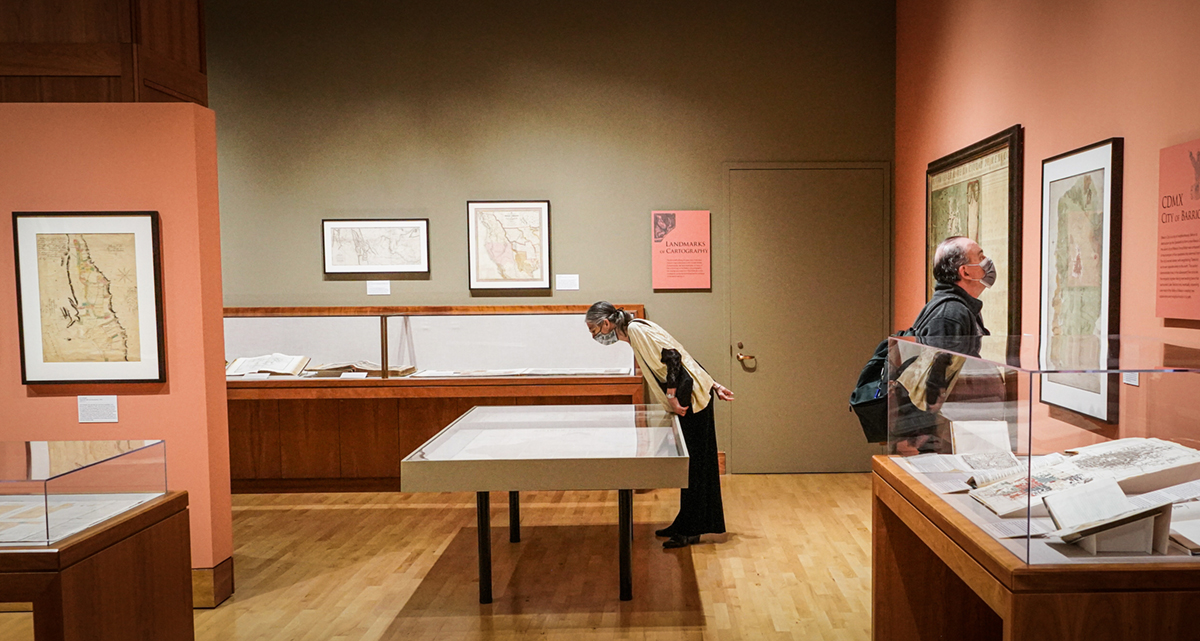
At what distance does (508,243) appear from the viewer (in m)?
6.15

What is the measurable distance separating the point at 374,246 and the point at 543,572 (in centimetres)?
313

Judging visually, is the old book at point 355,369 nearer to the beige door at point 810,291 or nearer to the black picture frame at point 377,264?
the black picture frame at point 377,264

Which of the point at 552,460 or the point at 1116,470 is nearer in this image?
the point at 1116,470

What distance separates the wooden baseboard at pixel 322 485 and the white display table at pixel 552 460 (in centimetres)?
203

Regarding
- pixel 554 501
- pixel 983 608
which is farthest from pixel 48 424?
pixel 983 608

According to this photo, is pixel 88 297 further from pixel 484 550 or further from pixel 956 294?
pixel 956 294

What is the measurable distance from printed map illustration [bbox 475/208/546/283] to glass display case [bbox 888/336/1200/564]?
13.8 ft

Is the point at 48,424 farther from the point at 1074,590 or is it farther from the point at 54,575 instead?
the point at 1074,590

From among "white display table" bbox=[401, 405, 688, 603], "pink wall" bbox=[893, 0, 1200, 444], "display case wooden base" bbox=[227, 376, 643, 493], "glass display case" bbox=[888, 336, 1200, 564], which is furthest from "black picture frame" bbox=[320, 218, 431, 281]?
"glass display case" bbox=[888, 336, 1200, 564]

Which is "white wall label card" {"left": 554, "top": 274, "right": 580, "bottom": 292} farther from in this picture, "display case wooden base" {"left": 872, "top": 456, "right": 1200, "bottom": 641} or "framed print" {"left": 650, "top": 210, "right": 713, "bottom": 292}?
"display case wooden base" {"left": 872, "top": 456, "right": 1200, "bottom": 641}

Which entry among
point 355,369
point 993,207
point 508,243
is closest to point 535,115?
point 508,243

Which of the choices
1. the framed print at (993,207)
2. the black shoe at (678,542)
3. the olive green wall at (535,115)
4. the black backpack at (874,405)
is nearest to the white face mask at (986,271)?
the black backpack at (874,405)

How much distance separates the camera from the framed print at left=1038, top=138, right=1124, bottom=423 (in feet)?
10.4

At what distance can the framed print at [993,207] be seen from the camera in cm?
405
